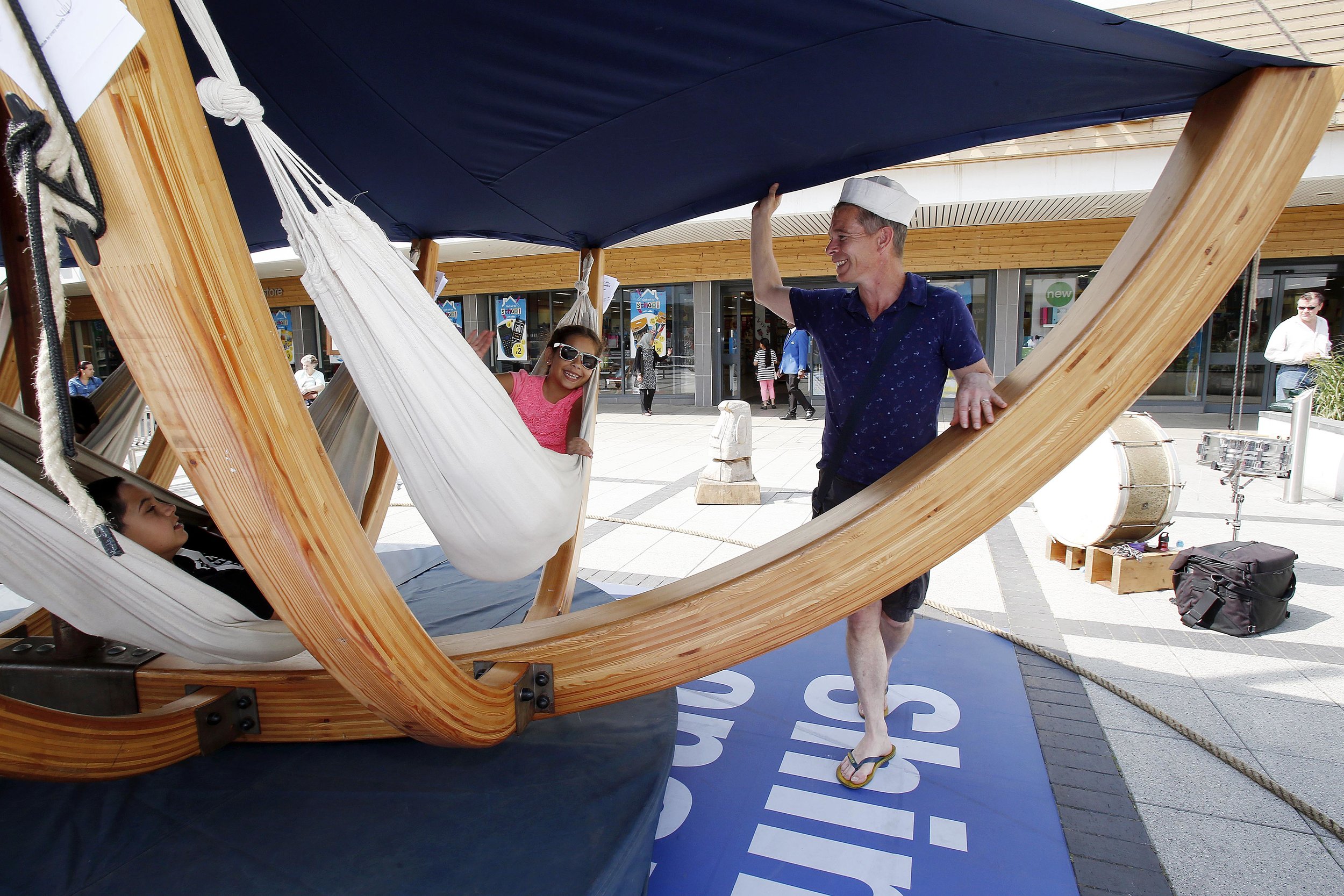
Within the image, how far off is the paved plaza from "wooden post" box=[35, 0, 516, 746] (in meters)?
1.80

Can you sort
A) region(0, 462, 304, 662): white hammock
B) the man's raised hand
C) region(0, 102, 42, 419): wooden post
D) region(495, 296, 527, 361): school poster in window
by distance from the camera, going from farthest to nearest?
region(495, 296, 527, 361): school poster in window, the man's raised hand, region(0, 102, 42, 419): wooden post, region(0, 462, 304, 662): white hammock

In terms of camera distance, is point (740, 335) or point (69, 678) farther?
point (740, 335)

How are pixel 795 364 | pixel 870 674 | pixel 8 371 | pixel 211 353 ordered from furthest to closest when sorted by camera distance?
pixel 795 364
pixel 8 371
pixel 870 674
pixel 211 353

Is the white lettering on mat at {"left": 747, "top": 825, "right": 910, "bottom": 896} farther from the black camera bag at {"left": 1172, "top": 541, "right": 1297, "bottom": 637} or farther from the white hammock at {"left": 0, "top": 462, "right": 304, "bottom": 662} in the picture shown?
the black camera bag at {"left": 1172, "top": 541, "right": 1297, "bottom": 637}

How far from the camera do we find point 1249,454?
371 centimetres

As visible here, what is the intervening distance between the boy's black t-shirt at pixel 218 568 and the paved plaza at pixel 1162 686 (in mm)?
1933

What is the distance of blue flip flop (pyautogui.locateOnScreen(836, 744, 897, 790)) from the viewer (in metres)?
2.00

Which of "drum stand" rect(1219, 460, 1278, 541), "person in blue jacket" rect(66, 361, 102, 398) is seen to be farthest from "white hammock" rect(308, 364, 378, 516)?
"person in blue jacket" rect(66, 361, 102, 398)

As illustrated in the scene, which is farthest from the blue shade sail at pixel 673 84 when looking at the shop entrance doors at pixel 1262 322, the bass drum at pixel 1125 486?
the shop entrance doors at pixel 1262 322

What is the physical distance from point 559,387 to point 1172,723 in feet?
8.01

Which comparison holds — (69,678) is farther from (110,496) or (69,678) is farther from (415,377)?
(415,377)

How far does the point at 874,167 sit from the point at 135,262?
208cm

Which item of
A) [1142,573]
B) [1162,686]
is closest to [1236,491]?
[1142,573]

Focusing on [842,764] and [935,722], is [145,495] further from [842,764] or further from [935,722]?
[935,722]
